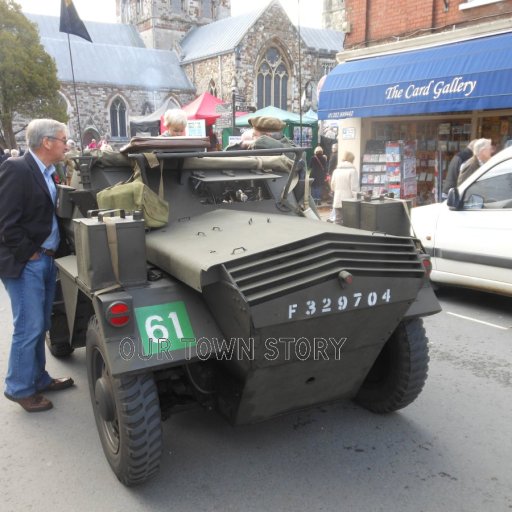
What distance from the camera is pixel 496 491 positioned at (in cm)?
290

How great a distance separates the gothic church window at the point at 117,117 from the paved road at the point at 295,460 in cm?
3445

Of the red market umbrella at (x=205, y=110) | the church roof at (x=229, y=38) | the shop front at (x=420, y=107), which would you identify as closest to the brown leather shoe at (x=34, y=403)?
the shop front at (x=420, y=107)

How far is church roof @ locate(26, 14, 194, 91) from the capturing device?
35.2m

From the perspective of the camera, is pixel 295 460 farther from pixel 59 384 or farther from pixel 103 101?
pixel 103 101

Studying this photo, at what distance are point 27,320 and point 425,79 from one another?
9184 millimetres

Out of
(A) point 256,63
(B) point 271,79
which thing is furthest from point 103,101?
(B) point 271,79

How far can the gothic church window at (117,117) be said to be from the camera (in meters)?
36.2

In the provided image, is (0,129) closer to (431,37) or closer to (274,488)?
(431,37)

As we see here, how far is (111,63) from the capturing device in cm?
3684

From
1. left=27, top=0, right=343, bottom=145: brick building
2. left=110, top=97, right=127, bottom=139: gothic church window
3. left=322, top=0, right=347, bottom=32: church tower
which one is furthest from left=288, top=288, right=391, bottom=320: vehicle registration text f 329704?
left=322, top=0, right=347, bottom=32: church tower

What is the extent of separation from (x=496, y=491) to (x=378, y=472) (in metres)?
0.59

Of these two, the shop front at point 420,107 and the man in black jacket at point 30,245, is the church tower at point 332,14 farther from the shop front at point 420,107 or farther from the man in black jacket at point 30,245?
the man in black jacket at point 30,245

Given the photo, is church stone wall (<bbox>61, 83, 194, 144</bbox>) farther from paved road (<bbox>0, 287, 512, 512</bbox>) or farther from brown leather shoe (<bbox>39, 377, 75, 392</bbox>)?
paved road (<bbox>0, 287, 512, 512</bbox>)

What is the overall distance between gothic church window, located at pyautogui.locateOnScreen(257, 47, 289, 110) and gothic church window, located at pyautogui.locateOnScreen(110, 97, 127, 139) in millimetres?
8717
